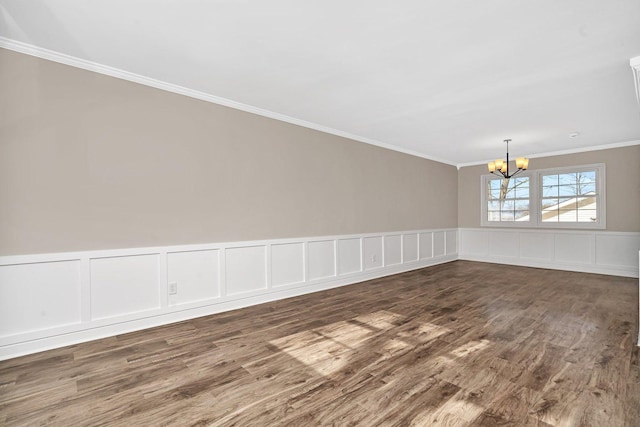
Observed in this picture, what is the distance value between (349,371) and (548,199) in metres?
6.59

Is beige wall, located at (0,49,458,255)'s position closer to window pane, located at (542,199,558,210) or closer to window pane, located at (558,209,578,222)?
window pane, located at (542,199,558,210)

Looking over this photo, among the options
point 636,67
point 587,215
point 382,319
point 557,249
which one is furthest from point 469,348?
point 587,215

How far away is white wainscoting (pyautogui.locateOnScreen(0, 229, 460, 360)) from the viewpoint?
2.61 m

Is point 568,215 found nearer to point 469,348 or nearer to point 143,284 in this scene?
point 469,348

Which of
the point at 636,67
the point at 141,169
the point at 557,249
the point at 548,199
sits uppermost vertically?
the point at 636,67

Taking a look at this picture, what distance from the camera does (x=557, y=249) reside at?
6.59 metres

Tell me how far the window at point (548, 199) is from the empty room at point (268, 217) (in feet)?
5.02

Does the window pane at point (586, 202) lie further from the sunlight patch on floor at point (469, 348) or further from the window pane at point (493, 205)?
the sunlight patch on floor at point (469, 348)

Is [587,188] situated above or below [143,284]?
above

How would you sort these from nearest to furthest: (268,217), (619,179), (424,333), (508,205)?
(424,333) < (268,217) < (619,179) < (508,205)

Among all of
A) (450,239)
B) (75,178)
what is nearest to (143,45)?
(75,178)


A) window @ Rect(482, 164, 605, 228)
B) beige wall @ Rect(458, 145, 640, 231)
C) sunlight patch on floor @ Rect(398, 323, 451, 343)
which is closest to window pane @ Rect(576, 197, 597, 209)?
window @ Rect(482, 164, 605, 228)

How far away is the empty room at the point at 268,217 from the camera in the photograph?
2.08 metres

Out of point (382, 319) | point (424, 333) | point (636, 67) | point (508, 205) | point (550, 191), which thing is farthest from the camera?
point (508, 205)
